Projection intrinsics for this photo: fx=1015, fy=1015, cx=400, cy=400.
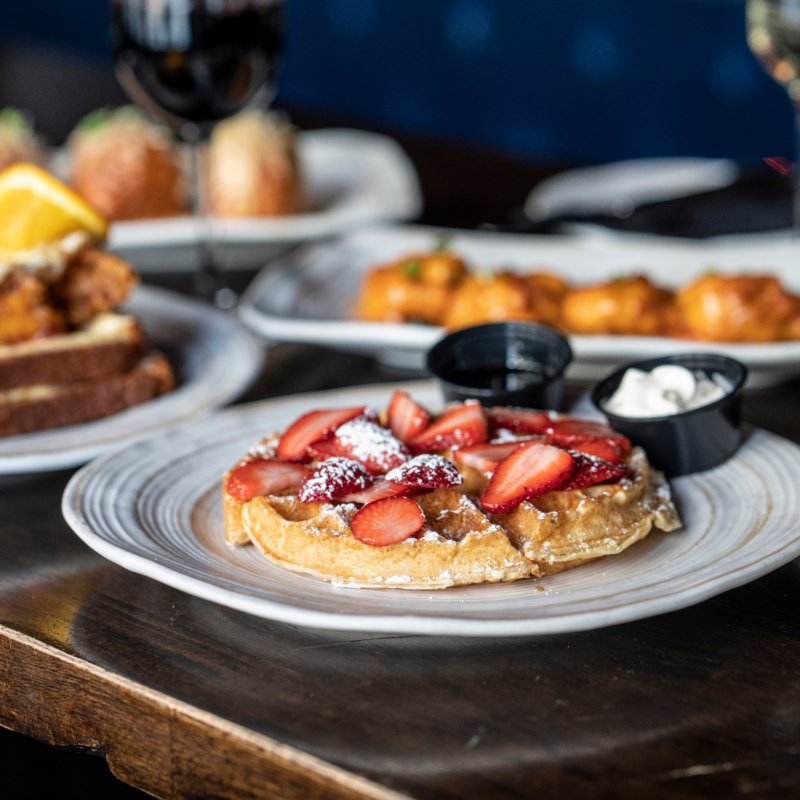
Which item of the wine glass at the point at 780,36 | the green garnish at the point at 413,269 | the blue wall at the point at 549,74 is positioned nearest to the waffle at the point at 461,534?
the green garnish at the point at 413,269

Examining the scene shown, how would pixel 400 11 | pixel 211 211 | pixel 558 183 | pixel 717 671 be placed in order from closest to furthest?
pixel 717 671 < pixel 211 211 < pixel 558 183 < pixel 400 11

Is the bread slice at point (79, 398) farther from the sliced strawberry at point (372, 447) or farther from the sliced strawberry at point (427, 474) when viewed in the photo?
the sliced strawberry at point (427, 474)

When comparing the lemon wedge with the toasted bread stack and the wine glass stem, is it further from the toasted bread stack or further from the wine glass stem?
the wine glass stem

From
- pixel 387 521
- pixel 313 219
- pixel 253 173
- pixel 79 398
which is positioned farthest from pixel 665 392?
pixel 253 173

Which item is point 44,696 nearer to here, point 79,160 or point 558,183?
point 79,160

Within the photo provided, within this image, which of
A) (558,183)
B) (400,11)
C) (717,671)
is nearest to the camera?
(717,671)

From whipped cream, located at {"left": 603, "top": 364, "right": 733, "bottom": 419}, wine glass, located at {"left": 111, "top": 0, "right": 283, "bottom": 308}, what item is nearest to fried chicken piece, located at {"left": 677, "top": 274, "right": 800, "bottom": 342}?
whipped cream, located at {"left": 603, "top": 364, "right": 733, "bottom": 419}

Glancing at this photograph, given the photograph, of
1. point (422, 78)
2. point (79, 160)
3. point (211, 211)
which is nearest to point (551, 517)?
point (211, 211)
